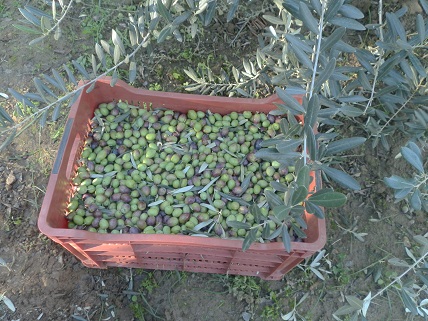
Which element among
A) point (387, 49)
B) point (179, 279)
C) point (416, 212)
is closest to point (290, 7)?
point (387, 49)

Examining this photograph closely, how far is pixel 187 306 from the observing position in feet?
7.85

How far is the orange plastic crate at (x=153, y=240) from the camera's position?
183 cm

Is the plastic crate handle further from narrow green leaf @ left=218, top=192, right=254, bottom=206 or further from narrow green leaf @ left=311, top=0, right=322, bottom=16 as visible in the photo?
narrow green leaf @ left=311, top=0, right=322, bottom=16

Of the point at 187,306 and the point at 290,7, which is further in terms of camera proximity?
the point at 187,306

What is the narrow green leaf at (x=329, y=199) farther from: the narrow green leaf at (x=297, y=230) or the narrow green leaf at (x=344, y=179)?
the narrow green leaf at (x=297, y=230)

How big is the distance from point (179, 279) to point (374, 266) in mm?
1177

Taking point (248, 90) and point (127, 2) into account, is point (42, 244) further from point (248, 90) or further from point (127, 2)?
point (127, 2)

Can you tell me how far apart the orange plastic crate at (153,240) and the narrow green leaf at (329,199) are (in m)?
0.45

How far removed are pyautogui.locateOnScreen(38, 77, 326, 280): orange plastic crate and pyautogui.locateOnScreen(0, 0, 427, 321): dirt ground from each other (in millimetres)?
132

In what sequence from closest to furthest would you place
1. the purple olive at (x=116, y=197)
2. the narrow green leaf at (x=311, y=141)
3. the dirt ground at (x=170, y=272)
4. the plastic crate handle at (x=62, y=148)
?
the narrow green leaf at (x=311, y=141), the plastic crate handle at (x=62, y=148), the purple olive at (x=116, y=197), the dirt ground at (x=170, y=272)

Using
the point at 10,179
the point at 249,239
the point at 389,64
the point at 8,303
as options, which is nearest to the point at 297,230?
the point at 249,239

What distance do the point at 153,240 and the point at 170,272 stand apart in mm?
710

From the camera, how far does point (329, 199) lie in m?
1.36

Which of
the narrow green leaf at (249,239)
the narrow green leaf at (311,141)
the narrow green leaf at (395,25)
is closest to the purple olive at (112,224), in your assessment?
the narrow green leaf at (249,239)
